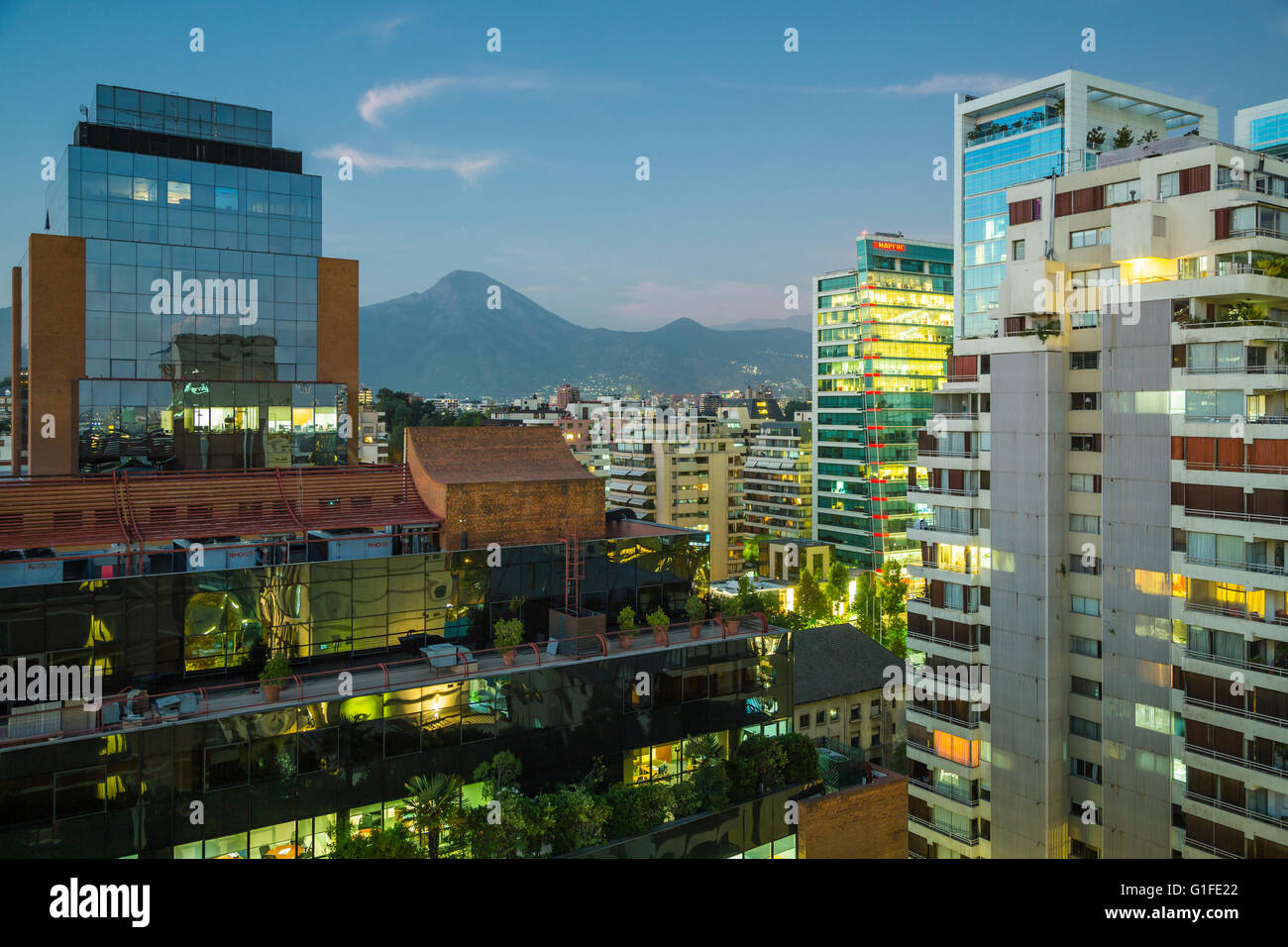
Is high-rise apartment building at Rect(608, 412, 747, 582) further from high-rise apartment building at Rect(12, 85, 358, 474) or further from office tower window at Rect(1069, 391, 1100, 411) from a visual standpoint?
office tower window at Rect(1069, 391, 1100, 411)

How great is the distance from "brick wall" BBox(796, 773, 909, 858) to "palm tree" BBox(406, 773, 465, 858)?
10477 mm

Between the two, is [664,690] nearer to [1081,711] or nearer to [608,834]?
[608,834]

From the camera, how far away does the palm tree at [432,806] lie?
21062 millimetres

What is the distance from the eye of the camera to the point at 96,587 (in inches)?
862

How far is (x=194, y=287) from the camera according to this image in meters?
40.0

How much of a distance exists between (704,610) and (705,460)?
74643 mm

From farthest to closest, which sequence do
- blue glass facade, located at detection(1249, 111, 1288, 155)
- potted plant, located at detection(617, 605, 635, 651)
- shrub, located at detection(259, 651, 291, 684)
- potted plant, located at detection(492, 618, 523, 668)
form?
1. blue glass facade, located at detection(1249, 111, 1288, 155)
2. potted plant, located at detection(617, 605, 635, 651)
3. potted plant, located at detection(492, 618, 523, 668)
4. shrub, located at detection(259, 651, 291, 684)

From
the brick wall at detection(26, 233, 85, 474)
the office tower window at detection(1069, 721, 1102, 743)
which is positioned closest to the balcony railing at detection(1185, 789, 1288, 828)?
the office tower window at detection(1069, 721, 1102, 743)

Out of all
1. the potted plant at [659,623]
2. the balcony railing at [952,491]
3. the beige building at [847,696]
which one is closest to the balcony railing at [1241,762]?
the balcony railing at [952,491]

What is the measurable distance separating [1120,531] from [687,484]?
74.7 metres

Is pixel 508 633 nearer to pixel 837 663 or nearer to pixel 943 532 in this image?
pixel 943 532

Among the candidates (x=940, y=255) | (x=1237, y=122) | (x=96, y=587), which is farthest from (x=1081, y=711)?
(x=940, y=255)

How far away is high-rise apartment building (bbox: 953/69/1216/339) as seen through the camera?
54.9 meters

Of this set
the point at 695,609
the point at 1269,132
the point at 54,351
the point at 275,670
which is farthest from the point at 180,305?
the point at 1269,132
